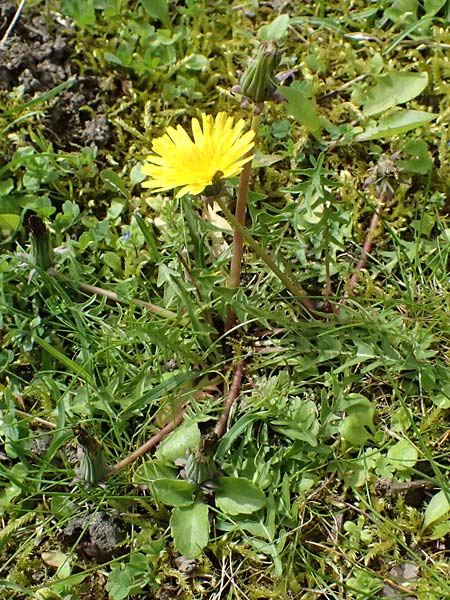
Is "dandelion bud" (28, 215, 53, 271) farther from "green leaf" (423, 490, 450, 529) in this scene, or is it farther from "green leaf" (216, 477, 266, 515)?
"green leaf" (423, 490, 450, 529)

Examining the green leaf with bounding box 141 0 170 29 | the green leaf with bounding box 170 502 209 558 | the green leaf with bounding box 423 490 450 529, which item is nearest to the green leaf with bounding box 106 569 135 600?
the green leaf with bounding box 170 502 209 558

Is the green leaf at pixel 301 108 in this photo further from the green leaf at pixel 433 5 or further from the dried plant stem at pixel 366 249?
the green leaf at pixel 433 5

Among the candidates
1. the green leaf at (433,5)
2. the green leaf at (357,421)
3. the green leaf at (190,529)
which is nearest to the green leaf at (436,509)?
the green leaf at (357,421)

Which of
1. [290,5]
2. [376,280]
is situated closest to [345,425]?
[376,280]

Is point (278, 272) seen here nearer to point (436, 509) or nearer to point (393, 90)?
point (436, 509)

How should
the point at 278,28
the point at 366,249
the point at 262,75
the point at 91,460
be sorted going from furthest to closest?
the point at 278,28 → the point at 366,249 → the point at 91,460 → the point at 262,75

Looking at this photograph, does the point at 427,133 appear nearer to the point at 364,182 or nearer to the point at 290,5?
the point at 364,182

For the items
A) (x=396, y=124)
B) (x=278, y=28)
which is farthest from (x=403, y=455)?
(x=278, y=28)
